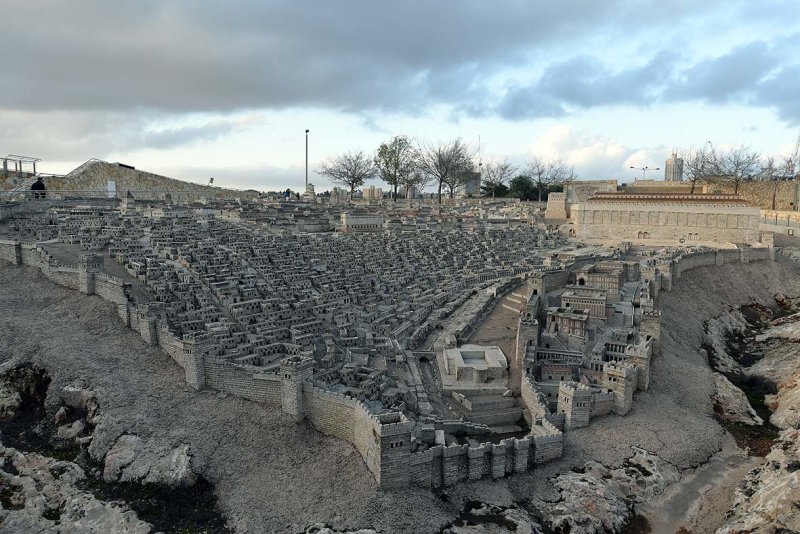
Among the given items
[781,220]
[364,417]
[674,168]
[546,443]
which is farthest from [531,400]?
[674,168]

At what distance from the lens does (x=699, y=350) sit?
2470cm

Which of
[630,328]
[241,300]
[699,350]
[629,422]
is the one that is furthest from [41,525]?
[699,350]

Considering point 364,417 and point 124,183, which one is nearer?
point 364,417

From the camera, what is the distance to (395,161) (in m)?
55.9

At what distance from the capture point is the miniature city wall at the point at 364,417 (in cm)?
1370

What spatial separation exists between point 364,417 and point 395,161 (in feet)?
144

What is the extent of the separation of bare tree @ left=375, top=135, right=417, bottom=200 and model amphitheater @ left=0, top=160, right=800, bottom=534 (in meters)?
25.5

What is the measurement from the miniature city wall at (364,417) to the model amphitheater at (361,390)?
0.22 ft

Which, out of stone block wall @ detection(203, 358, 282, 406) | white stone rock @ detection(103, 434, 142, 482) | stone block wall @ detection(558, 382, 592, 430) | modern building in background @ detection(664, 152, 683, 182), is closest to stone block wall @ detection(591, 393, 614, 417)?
stone block wall @ detection(558, 382, 592, 430)

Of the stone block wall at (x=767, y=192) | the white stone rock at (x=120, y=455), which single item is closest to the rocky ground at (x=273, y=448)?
the white stone rock at (x=120, y=455)

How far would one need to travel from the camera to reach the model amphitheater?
44.5 ft

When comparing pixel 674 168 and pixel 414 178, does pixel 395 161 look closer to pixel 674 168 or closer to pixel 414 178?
pixel 414 178

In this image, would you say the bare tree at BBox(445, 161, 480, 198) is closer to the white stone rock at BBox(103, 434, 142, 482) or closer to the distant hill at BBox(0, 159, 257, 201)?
the distant hill at BBox(0, 159, 257, 201)

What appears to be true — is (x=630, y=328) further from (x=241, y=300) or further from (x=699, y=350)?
(x=241, y=300)
